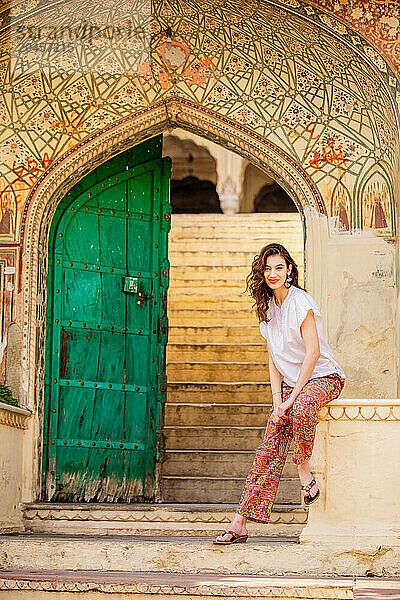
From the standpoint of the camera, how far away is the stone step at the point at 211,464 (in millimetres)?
8273

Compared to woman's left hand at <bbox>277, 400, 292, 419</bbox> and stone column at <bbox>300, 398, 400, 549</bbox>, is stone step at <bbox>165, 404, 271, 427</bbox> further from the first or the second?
woman's left hand at <bbox>277, 400, 292, 419</bbox>

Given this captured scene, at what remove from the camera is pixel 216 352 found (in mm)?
10477

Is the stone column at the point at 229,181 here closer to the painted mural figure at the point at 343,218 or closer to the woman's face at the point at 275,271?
the painted mural figure at the point at 343,218

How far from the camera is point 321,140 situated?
24.6 ft

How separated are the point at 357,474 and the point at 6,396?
295 cm

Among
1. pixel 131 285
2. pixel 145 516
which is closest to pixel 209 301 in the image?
pixel 131 285

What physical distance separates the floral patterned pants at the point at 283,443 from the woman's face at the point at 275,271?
57cm

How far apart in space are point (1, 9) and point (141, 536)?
405 cm

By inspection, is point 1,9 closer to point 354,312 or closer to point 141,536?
point 354,312

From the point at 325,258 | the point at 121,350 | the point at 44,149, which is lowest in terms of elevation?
the point at 121,350

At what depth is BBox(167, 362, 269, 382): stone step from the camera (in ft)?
33.2

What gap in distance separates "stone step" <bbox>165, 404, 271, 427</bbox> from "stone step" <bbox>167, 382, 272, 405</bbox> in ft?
0.80

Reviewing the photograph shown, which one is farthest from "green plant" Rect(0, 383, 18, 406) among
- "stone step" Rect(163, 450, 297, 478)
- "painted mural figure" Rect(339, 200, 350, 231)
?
"painted mural figure" Rect(339, 200, 350, 231)

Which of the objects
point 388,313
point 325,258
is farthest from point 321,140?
point 388,313
